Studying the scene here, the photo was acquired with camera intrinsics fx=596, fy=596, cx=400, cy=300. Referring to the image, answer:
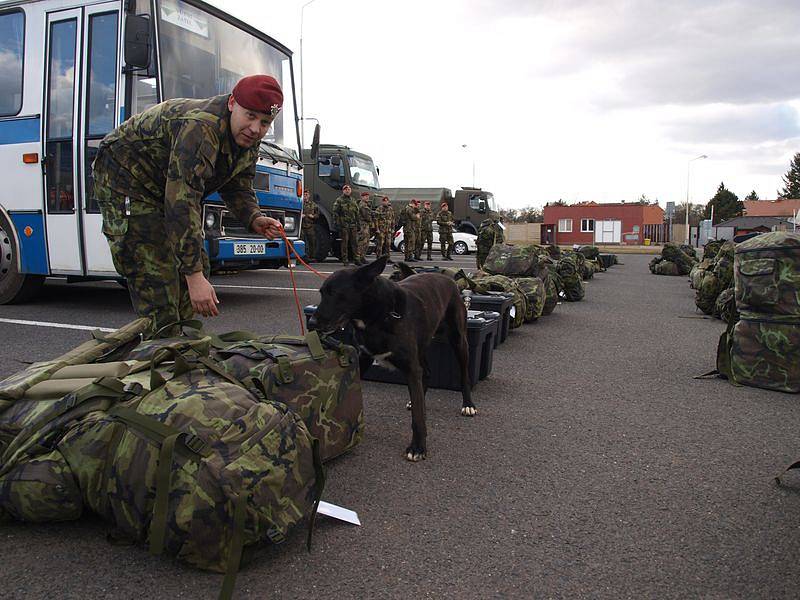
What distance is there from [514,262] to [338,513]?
19.4ft

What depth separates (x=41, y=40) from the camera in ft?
21.7

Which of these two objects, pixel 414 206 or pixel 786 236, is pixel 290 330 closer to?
pixel 786 236

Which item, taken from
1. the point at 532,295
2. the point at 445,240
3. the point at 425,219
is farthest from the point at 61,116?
the point at 445,240

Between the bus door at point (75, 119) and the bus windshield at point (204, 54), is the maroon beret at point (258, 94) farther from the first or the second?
the bus door at point (75, 119)

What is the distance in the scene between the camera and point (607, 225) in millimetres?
53500

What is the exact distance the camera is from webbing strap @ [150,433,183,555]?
6.19 ft

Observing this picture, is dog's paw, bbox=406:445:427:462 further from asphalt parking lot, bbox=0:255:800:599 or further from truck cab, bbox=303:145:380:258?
truck cab, bbox=303:145:380:258

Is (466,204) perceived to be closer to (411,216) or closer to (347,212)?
(411,216)

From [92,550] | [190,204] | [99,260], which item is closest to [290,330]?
[99,260]

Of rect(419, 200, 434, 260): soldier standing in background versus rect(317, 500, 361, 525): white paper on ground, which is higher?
rect(419, 200, 434, 260): soldier standing in background

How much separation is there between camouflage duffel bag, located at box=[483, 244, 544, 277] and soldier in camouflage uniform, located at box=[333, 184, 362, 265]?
7207 millimetres

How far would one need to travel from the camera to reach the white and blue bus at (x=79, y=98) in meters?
6.13

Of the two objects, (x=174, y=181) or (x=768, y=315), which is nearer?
(x=174, y=181)

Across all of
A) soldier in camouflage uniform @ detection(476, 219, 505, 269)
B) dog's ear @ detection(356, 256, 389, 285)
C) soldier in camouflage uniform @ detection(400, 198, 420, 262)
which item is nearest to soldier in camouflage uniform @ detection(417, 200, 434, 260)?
soldier in camouflage uniform @ detection(400, 198, 420, 262)
